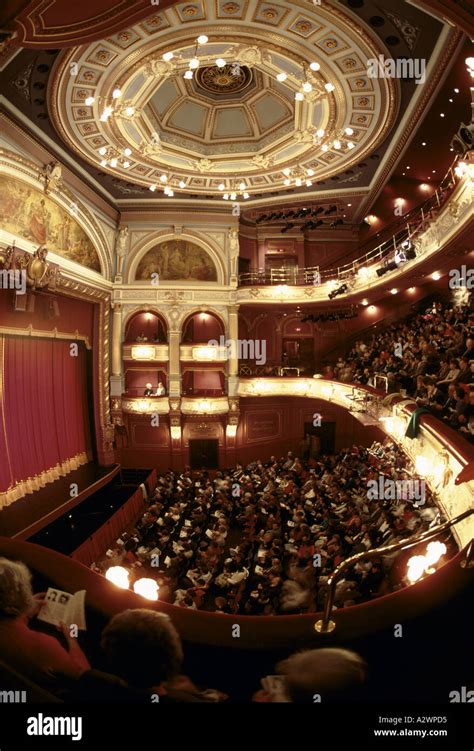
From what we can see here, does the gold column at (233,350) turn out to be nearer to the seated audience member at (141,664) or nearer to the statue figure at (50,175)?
the statue figure at (50,175)

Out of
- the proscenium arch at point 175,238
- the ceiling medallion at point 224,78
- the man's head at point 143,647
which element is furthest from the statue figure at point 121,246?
the man's head at point 143,647

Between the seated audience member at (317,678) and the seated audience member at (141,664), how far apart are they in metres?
0.48

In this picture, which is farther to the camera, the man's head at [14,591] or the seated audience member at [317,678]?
the man's head at [14,591]

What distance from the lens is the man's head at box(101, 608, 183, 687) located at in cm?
265

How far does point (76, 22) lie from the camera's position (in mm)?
4016

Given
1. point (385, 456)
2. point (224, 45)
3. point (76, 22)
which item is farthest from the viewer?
point (385, 456)

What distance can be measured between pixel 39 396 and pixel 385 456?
10.3m

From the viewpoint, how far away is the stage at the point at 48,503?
9.64 m

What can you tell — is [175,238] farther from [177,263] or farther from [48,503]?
[48,503]

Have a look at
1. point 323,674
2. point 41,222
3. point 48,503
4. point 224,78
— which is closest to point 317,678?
point 323,674

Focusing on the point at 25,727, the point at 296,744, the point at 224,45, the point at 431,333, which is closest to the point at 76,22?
the point at 224,45

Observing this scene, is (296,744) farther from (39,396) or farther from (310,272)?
(310,272)

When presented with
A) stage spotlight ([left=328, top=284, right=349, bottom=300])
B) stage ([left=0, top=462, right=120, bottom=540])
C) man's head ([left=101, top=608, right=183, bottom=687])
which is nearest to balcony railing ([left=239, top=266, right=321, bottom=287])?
stage spotlight ([left=328, top=284, right=349, bottom=300])

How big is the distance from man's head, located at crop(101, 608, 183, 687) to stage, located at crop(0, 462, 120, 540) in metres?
7.29
